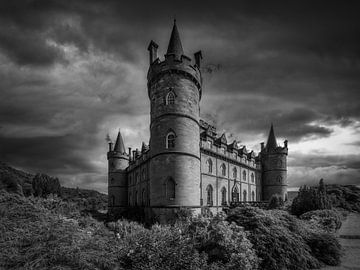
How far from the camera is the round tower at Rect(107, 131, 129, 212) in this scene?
128 ft

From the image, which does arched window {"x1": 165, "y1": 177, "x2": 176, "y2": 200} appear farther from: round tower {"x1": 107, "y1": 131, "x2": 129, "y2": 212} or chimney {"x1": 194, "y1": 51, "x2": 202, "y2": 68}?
round tower {"x1": 107, "y1": 131, "x2": 129, "y2": 212}

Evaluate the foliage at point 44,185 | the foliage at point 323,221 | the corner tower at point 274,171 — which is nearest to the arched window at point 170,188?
the foliage at point 323,221

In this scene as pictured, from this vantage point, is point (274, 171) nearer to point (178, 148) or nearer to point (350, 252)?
point (178, 148)

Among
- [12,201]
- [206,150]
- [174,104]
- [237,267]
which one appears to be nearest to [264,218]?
[237,267]

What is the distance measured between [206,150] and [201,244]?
1956 cm

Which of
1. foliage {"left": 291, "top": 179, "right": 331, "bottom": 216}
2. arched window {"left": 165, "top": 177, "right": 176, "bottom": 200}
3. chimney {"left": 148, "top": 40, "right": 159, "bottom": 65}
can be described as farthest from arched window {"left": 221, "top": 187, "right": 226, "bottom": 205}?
chimney {"left": 148, "top": 40, "right": 159, "bottom": 65}

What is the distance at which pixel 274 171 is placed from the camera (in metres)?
42.1

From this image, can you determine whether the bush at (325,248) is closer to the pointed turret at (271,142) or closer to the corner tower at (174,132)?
the corner tower at (174,132)

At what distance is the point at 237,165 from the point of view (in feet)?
114

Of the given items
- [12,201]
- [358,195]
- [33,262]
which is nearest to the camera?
[33,262]

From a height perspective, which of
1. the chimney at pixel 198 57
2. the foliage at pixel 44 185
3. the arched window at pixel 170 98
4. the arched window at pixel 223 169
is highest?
the chimney at pixel 198 57

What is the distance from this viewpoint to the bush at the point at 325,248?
9.66 metres

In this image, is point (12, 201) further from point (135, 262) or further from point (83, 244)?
point (135, 262)

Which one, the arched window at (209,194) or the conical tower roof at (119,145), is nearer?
the arched window at (209,194)
